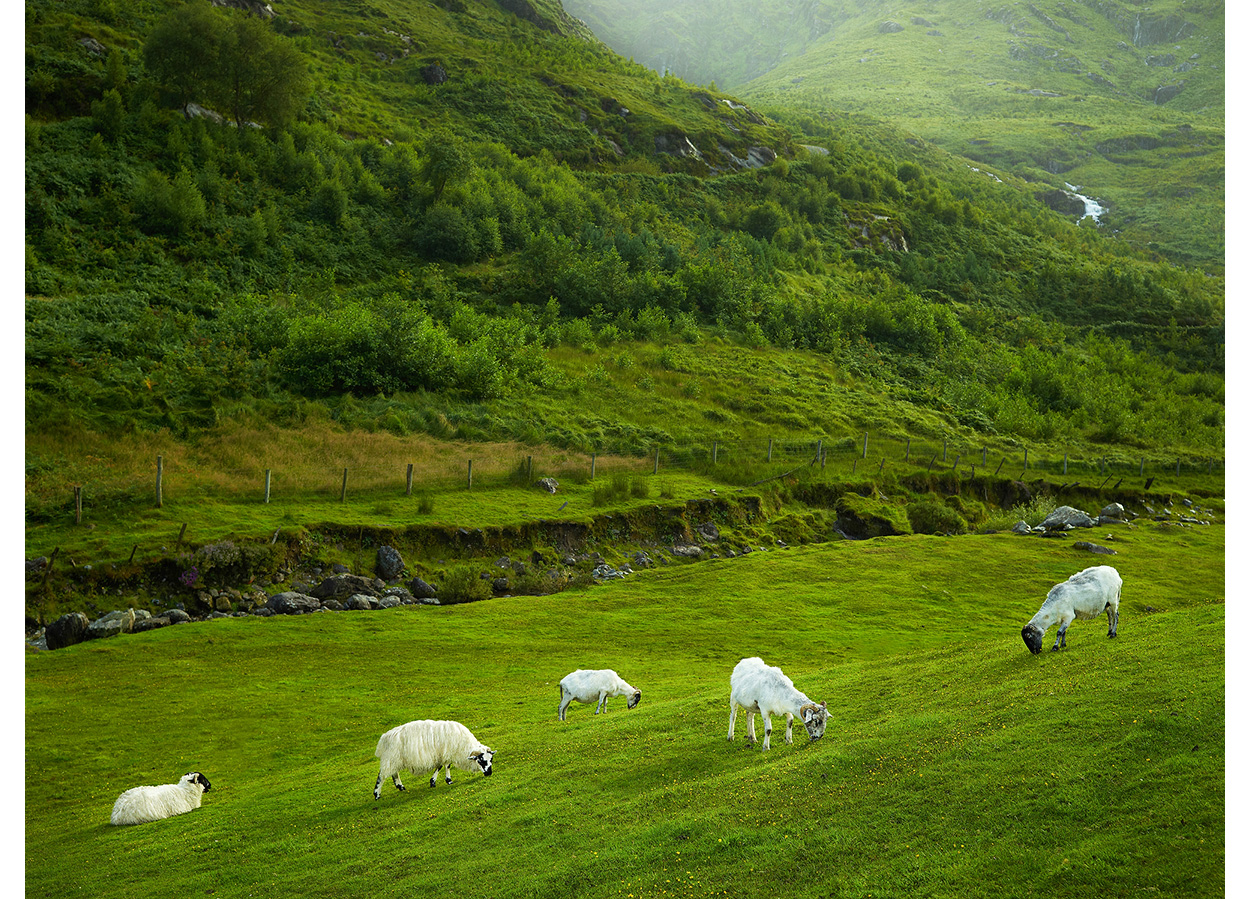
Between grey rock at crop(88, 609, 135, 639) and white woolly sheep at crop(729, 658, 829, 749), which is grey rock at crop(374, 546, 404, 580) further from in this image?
white woolly sheep at crop(729, 658, 829, 749)

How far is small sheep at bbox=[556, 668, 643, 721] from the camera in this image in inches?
906

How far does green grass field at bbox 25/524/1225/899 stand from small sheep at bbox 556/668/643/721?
0.61 meters

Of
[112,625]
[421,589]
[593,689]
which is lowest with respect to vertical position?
[421,589]

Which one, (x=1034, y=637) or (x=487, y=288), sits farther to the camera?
(x=487, y=288)

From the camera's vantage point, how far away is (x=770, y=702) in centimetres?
1644

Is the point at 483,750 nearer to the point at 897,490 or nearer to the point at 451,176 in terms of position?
the point at 897,490

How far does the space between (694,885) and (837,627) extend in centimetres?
2831

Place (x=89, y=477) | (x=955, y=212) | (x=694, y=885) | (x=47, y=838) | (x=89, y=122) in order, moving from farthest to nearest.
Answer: (x=955, y=212)
(x=89, y=122)
(x=89, y=477)
(x=47, y=838)
(x=694, y=885)

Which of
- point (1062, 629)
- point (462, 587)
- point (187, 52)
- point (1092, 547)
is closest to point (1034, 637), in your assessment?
point (1062, 629)

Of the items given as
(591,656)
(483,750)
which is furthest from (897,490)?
(483,750)

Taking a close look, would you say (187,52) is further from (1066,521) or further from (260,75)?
(1066,521)

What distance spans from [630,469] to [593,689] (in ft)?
125

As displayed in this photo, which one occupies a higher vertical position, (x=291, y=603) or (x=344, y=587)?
(x=344, y=587)

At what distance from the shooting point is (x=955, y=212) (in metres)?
152
